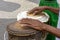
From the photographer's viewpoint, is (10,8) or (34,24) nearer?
(34,24)

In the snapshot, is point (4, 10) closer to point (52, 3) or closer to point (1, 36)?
point (1, 36)

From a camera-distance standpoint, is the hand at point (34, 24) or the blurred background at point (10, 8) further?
the blurred background at point (10, 8)

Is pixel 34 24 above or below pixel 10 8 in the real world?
above

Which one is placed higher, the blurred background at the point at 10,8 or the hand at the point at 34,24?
the hand at the point at 34,24

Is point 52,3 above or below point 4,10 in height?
above

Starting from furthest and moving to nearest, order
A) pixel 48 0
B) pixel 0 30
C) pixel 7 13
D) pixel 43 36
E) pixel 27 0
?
pixel 27 0 < pixel 7 13 < pixel 0 30 < pixel 48 0 < pixel 43 36

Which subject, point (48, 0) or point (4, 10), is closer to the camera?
point (48, 0)

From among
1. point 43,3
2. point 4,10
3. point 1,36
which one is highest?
point 43,3

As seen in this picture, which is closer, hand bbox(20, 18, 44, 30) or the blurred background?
hand bbox(20, 18, 44, 30)

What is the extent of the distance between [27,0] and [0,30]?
244cm

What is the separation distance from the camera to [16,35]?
1488 mm

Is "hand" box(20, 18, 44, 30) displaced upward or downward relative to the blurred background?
upward

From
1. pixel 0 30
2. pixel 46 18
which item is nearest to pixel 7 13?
pixel 0 30

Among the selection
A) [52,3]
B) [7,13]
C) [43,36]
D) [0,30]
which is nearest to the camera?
[43,36]
